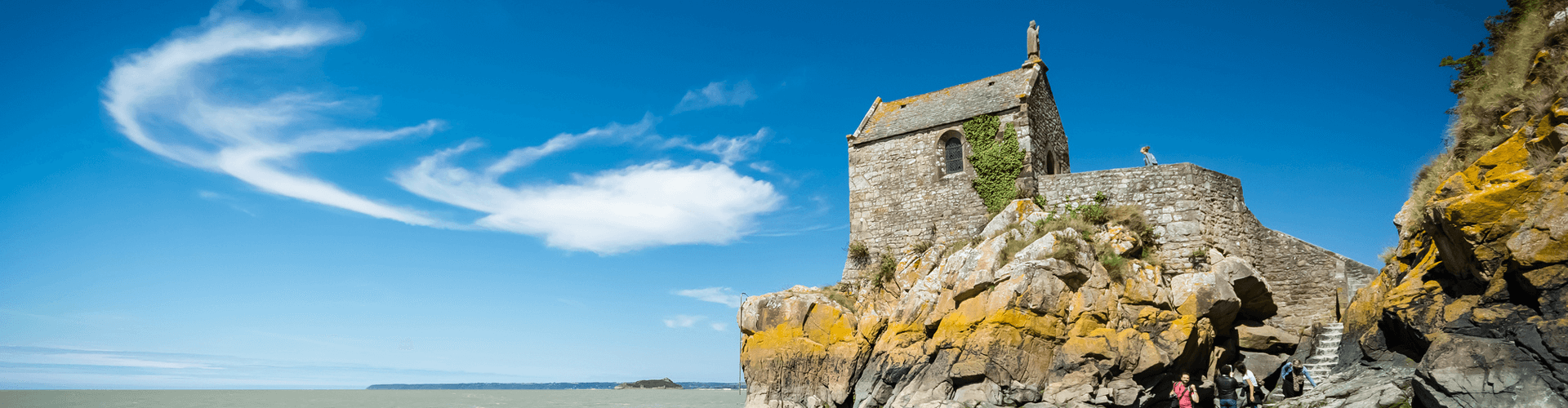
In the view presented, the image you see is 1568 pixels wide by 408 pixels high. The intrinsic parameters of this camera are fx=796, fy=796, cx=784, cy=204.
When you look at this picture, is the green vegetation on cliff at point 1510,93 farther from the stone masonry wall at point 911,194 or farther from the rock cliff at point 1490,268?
the stone masonry wall at point 911,194

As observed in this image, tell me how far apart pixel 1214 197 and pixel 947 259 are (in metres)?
7.10

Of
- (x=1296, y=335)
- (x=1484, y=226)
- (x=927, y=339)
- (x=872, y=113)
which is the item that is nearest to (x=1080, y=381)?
(x=927, y=339)

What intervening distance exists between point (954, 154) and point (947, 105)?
200 cm

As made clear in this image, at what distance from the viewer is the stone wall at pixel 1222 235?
19.4 m

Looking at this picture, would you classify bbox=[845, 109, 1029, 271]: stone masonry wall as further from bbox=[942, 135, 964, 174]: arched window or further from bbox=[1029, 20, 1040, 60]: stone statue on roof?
bbox=[1029, 20, 1040, 60]: stone statue on roof

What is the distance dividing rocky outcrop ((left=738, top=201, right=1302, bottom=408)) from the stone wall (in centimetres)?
55

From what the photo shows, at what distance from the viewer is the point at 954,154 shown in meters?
24.8

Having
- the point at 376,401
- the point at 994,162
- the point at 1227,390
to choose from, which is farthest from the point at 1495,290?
the point at 376,401

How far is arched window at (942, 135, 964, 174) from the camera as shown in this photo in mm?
24531

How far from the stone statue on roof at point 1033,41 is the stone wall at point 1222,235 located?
17.4 feet

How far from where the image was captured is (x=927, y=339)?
2014 centimetres

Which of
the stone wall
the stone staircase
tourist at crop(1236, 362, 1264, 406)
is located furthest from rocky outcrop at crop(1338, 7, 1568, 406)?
the stone wall

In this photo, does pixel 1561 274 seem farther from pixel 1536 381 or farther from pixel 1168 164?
pixel 1168 164

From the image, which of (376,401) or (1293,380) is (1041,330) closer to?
(1293,380)
